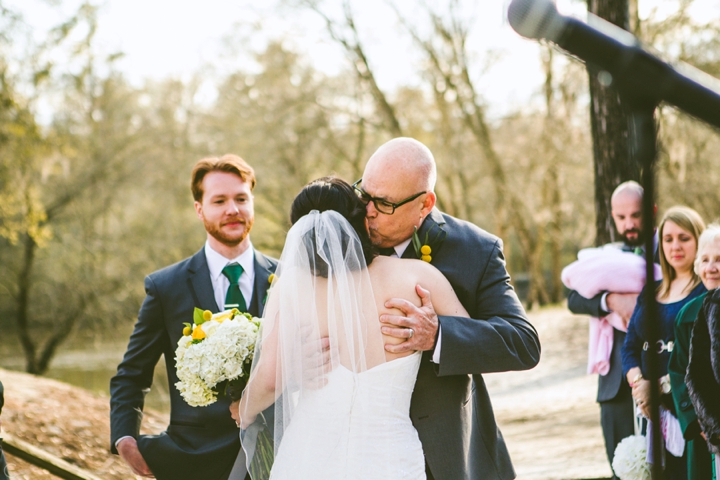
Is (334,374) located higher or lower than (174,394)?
higher

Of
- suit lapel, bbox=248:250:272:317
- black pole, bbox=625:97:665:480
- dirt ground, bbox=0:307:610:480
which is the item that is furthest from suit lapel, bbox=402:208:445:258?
dirt ground, bbox=0:307:610:480

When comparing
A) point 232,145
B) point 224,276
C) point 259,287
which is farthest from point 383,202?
point 232,145

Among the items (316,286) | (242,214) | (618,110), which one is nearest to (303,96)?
(618,110)

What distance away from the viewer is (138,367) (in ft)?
11.6

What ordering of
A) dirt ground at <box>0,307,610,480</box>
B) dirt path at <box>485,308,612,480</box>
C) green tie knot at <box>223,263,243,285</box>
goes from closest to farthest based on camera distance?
green tie knot at <box>223,263,243,285</box> → dirt ground at <box>0,307,610,480</box> → dirt path at <box>485,308,612,480</box>

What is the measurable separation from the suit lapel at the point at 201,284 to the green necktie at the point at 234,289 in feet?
0.27

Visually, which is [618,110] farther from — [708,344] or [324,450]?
[324,450]

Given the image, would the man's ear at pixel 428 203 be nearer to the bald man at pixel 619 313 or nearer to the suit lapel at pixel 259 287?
the suit lapel at pixel 259 287

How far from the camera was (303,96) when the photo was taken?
67.5 ft

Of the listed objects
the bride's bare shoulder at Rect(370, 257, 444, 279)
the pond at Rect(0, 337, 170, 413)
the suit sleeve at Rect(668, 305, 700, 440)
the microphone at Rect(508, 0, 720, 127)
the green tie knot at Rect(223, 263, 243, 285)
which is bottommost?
the pond at Rect(0, 337, 170, 413)

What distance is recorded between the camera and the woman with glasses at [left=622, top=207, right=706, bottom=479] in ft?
12.6

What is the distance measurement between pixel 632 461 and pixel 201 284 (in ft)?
8.40

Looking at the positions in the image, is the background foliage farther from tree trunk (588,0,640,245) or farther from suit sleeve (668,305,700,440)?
suit sleeve (668,305,700,440)

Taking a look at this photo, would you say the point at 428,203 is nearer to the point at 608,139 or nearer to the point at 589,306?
the point at 589,306
